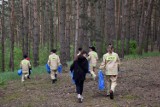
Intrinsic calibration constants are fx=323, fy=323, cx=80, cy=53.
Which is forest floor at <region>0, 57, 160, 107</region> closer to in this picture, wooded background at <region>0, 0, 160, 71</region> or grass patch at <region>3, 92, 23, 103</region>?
grass patch at <region>3, 92, 23, 103</region>

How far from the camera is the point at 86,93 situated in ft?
41.7

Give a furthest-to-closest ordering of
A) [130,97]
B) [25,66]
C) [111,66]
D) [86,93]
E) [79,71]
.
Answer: [25,66] → [86,93] → [130,97] → [111,66] → [79,71]

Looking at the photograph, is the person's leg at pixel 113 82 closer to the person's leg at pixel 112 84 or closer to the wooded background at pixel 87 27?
the person's leg at pixel 112 84

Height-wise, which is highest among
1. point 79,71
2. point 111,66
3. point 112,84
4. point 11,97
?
point 111,66

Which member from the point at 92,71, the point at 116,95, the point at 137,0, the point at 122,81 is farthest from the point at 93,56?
the point at 137,0

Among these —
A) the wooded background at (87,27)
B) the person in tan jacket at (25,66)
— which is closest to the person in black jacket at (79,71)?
the person in tan jacket at (25,66)

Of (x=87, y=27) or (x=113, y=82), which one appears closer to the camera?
(x=113, y=82)

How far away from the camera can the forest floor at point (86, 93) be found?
11.1 m

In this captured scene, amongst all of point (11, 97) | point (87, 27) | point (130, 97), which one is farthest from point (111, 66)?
point (87, 27)

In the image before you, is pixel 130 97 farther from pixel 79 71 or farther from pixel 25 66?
pixel 25 66

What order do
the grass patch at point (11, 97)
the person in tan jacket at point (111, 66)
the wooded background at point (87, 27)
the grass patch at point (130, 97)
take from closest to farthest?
the person in tan jacket at point (111, 66) → the grass patch at point (130, 97) → the grass patch at point (11, 97) → the wooded background at point (87, 27)

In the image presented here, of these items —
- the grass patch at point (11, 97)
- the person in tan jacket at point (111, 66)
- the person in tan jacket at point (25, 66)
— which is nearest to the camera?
the person in tan jacket at point (111, 66)

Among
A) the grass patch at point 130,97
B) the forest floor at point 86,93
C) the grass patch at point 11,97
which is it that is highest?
the grass patch at point 130,97

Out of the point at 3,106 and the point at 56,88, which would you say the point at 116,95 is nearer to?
the point at 56,88
